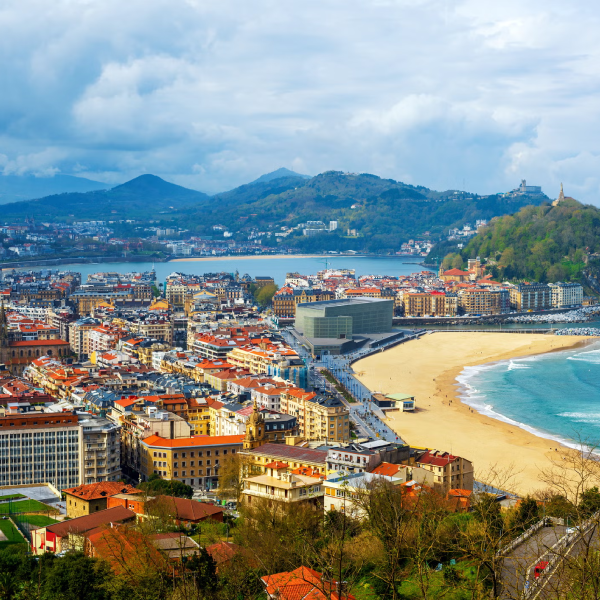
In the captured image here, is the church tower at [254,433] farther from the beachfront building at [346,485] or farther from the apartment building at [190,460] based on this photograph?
the beachfront building at [346,485]

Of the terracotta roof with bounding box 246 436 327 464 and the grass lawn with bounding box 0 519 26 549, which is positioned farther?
the terracotta roof with bounding box 246 436 327 464

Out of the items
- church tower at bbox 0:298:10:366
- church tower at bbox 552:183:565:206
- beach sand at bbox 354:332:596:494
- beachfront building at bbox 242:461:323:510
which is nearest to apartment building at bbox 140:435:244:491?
beachfront building at bbox 242:461:323:510

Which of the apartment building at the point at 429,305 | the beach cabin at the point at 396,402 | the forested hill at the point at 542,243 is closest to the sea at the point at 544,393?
the beach cabin at the point at 396,402

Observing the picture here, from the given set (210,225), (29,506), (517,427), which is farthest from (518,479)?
(210,225)

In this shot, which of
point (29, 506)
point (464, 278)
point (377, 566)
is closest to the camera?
point (377, 566)

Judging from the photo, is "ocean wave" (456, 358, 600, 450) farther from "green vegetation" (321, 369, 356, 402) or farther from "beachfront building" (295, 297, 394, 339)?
"beachfront building" (295, 297, 394, 339)

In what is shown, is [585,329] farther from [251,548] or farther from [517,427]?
[251,548]
